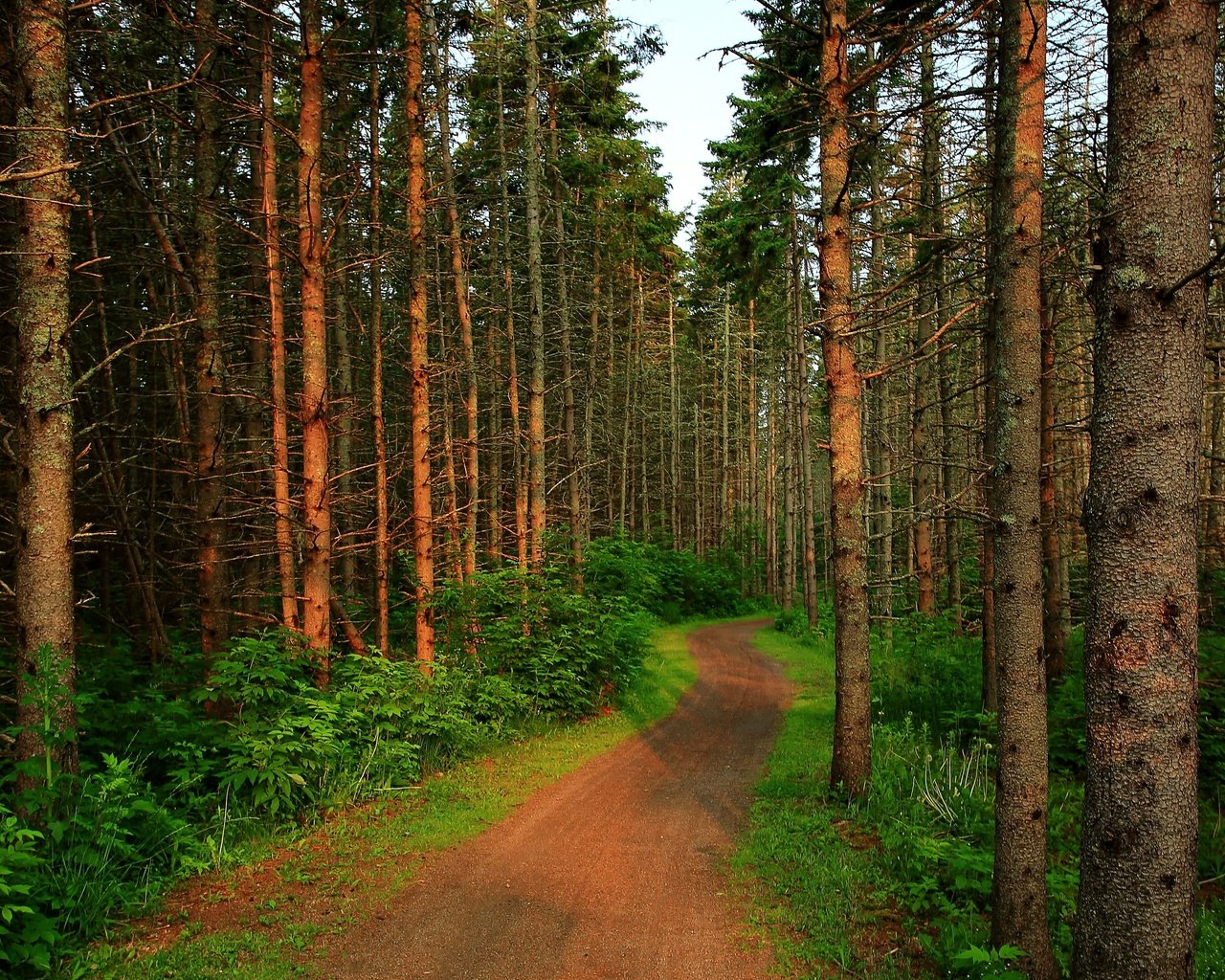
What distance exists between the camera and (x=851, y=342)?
7504 mm

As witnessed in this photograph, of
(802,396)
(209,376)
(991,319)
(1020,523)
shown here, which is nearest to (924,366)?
(802,396)

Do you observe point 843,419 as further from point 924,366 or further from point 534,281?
point 924,366

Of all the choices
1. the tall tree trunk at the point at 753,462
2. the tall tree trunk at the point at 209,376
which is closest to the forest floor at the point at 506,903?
the tall tree trunk at the point at 209,376

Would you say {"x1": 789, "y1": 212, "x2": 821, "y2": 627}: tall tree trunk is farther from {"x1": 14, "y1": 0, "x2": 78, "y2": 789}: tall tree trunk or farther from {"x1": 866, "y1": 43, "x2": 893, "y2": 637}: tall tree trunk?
{"x1": 14, "y1": 0, "x2": 78, "y2": 789}: tall tree trunk

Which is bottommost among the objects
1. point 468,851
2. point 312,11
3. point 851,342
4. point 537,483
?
point 468,851

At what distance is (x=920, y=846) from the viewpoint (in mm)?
5582

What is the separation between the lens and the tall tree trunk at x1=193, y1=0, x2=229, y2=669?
820cm

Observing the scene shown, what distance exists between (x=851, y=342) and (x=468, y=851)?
6.40m

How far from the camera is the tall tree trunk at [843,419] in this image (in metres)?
7.30

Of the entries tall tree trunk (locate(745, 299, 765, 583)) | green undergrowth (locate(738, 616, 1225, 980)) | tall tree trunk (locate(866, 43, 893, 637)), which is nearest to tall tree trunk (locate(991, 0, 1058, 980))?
green undergrowth (locate(738, 616, 1225, 980))

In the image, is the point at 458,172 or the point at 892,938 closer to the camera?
the point at 892,938

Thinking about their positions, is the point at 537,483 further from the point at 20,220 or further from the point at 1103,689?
the point at 1103,689

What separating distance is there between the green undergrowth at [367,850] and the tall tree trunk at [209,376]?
10.0ft

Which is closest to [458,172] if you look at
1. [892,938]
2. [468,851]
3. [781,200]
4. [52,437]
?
[781,200]
